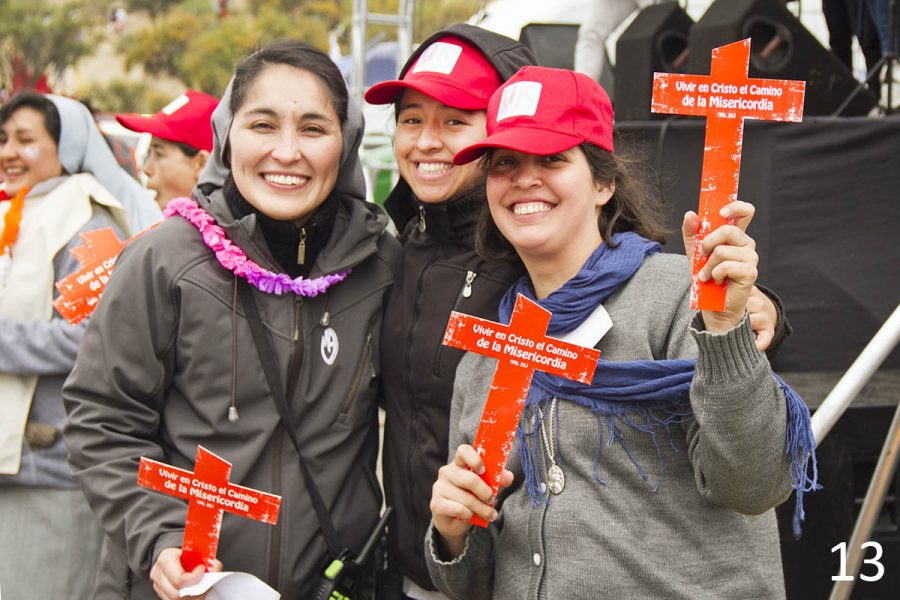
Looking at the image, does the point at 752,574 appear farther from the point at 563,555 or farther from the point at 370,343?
the point at 370,343

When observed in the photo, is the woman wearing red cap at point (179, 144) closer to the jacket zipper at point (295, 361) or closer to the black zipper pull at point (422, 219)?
the black zipper pull at point (422, 219)

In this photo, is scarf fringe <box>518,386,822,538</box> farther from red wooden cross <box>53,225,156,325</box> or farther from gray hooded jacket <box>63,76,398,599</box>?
red wooden cross <box>53,225,156,325</box>

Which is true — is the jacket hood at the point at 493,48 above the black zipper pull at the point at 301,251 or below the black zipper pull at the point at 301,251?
above

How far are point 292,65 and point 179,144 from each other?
1553mm

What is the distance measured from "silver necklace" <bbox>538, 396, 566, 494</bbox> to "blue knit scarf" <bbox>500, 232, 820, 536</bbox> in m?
0.01

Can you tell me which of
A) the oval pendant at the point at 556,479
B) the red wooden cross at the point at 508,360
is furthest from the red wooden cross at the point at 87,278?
the oval pendant at the point at 556,479

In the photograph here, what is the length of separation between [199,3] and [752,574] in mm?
56628

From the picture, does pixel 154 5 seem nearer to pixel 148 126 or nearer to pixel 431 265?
pixel 148 126

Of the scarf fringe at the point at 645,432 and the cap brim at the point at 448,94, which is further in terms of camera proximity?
the cap brim at the point at 448,94

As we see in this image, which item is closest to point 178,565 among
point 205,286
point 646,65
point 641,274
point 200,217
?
point 205,286

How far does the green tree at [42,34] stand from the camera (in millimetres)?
45344

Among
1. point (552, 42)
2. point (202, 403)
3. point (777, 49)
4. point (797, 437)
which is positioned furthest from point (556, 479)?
point (552, 42)

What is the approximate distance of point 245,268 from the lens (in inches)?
87.5

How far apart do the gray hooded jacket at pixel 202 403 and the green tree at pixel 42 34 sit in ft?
152
